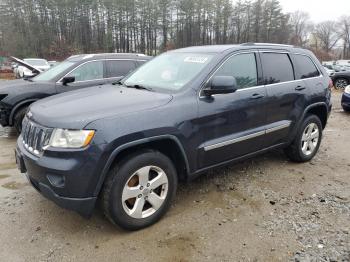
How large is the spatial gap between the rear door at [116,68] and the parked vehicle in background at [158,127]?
8.44 feet

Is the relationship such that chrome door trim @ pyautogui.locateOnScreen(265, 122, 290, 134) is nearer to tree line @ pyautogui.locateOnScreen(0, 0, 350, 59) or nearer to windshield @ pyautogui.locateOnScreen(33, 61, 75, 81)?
windshield @ pyautogui.locateOnScreen(33, 61, 75, 81)

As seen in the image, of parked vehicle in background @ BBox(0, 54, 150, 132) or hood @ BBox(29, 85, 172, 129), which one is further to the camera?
parked vehicle in background @ BBox(0, 54, 150, 132)

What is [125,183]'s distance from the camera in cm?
283

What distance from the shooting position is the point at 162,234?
9.90ft

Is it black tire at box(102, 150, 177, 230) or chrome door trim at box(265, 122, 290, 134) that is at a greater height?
chrome door trim at box(265, 122, 290, 134)

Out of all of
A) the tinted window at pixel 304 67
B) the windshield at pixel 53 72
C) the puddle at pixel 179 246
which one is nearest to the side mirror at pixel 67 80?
the windshield at pixel 53 72

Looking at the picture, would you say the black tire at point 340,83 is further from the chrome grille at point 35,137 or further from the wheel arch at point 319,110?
the chrome grille at point 35,137

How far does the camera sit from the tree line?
160 feet

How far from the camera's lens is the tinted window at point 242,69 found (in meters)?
3.65

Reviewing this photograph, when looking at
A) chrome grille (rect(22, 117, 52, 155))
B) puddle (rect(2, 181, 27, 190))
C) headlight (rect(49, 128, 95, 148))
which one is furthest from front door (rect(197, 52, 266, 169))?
puddle (rect(2, 181, 27, 190))

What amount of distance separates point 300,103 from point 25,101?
16.1ft

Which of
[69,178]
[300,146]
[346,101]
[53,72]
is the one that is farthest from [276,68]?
[346,101]

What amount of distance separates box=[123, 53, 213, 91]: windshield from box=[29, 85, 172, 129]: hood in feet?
0.92

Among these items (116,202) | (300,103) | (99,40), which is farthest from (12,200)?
(99,40)
